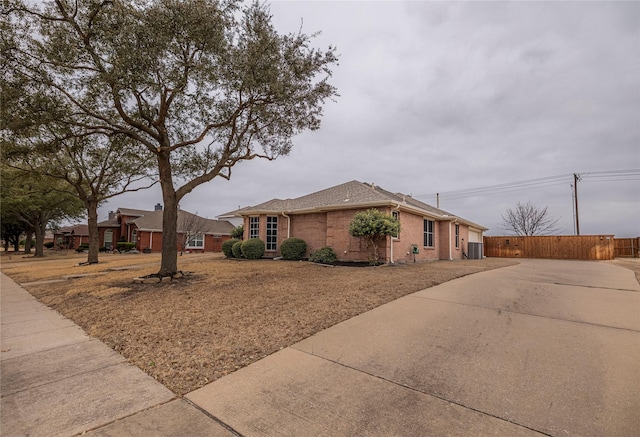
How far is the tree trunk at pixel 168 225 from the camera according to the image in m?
9.94

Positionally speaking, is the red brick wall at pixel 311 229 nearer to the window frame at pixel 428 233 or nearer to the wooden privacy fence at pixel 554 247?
the window frame at pixel 428 233

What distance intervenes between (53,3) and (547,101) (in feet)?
59.3

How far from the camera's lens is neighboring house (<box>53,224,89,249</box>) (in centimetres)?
4678

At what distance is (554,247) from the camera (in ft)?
78.7

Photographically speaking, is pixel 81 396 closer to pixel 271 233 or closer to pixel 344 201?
pixel 344 201

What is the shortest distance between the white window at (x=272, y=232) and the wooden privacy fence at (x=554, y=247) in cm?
1984

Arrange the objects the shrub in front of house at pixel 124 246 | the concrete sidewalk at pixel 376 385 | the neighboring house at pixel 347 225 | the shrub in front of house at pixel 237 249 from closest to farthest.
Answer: the concrete sidewalk at pixel 376 385 < the neighboring house at pixel 347 225 < the shrub in front of house at pixel 237 249 < the shrub in front of house at pixel 124 246

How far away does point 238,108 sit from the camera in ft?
32.3

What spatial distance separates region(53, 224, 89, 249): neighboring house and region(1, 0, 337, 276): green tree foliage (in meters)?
46.3

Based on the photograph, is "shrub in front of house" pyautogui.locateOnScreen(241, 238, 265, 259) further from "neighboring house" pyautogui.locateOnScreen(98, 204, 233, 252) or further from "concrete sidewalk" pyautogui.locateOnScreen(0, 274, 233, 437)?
"neighboring house" pyautogui.locateOnScreen(98, 204, 233, 252)

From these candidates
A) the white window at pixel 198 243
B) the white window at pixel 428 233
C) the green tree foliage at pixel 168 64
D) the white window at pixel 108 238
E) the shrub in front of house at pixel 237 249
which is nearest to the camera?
the green tree foliage at pixel 168 64

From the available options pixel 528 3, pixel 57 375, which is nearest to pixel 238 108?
pixel 57 375

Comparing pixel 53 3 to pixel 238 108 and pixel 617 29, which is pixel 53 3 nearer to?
pixel 238 108

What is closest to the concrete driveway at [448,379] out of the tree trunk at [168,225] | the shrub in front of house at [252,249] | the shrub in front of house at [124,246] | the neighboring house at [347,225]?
the tree trunk at [168,225]
